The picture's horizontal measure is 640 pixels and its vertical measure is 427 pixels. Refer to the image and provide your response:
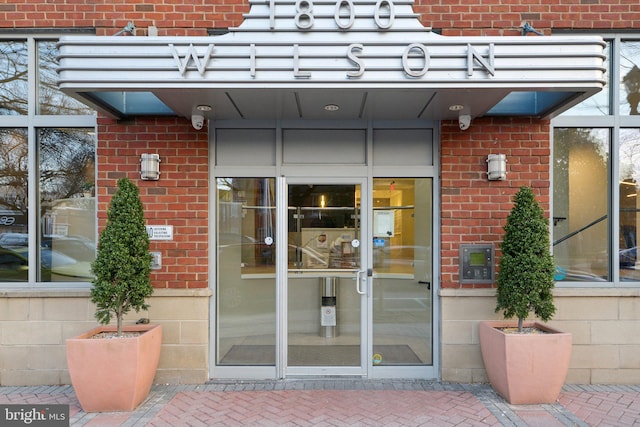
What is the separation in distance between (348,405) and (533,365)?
5.75ft

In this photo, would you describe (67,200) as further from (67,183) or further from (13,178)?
(13,178)

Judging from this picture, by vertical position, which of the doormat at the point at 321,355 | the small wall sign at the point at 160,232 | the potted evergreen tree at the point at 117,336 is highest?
the small wall sign at the point at 160,232

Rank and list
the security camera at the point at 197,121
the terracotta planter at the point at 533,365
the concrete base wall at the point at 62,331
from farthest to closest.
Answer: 1. the concrete base wall at the point at 62,331
2. the security camera at the point at 197,121
3. the terracotta planter at the point at 533,365

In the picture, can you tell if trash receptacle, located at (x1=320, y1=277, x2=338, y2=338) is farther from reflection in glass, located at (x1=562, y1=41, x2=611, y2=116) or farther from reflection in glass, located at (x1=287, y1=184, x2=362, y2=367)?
reflection in glass, located at (x1=562, y1=41, x2=611, y2=116)

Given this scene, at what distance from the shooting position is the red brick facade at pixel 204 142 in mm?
4430

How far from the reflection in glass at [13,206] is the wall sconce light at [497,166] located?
5124 mm

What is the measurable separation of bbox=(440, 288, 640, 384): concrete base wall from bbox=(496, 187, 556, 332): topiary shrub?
0.57 m

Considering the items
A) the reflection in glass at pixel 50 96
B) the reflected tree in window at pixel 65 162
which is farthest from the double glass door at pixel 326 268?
the reflection in glass at pixel 50 96

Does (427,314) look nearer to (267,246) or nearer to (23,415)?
(267,246)

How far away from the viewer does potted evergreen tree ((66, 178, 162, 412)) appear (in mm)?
3633

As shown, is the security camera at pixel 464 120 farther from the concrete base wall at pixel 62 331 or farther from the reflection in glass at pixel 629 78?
the concrete base wall at pixel 62 331

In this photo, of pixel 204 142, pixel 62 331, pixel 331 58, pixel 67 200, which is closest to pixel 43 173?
pixel 67 200

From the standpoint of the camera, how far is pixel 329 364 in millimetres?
4633

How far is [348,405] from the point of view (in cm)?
392
